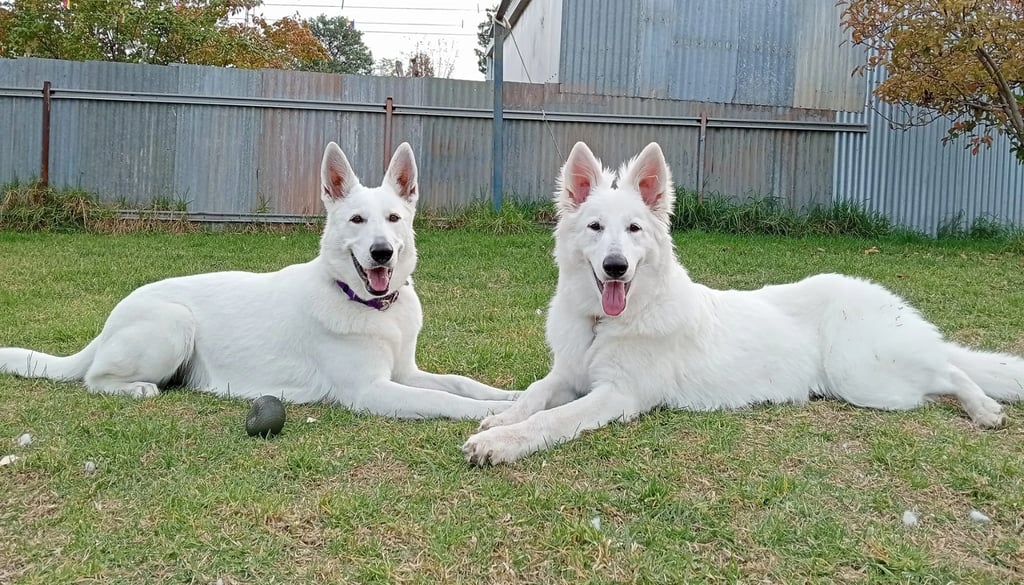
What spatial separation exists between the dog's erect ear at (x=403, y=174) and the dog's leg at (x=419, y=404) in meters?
1.27

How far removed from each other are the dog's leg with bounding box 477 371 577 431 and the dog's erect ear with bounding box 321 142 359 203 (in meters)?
1.62

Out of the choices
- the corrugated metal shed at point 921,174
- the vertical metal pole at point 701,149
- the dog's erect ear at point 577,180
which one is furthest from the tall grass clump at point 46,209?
the corrugated metal shed at point 921,174

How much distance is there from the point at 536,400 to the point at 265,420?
1.24 meters

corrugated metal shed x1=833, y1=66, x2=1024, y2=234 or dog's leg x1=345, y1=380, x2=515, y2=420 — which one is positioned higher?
corrugated metal shed x1=833, y1=66, x2=1024, y2=234

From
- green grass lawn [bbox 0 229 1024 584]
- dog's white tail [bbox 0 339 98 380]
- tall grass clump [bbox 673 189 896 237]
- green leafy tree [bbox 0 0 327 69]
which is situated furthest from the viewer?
green leafy tree [bbox 0 0 327 69]

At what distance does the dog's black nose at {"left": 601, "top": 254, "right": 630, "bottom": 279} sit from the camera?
3358 millimetres

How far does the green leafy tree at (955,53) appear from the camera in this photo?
9281mm

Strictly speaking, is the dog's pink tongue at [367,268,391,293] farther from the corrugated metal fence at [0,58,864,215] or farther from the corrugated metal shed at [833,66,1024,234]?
the corrugated metal shed at [833,66,1024,234]

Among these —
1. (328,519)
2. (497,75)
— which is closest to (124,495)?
(328,519)

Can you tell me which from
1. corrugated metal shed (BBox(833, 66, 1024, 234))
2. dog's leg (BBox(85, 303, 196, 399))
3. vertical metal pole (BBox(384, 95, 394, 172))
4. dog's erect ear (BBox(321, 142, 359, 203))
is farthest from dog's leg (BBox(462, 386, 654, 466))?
corrugated metal shed (BBox(833, 66, 1024, 234))

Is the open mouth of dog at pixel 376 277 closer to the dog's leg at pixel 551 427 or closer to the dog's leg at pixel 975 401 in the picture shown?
the dog's leg at pixel 551 427

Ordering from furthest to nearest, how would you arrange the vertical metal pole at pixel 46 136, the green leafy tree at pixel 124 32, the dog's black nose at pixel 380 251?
the green leafy tree at pixel 124 32 < the vertical metal pole at pixel 46 136 < the dog's black nose at pixel 380 251

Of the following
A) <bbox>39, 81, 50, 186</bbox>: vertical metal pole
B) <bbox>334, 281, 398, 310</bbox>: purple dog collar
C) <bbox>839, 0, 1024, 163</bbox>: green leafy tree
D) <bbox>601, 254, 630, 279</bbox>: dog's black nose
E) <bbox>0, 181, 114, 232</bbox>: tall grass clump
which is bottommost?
<bbox>334, 281, 398, 310</bbox>: purple dog collar

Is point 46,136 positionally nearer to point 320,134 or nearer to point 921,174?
point 320,134
